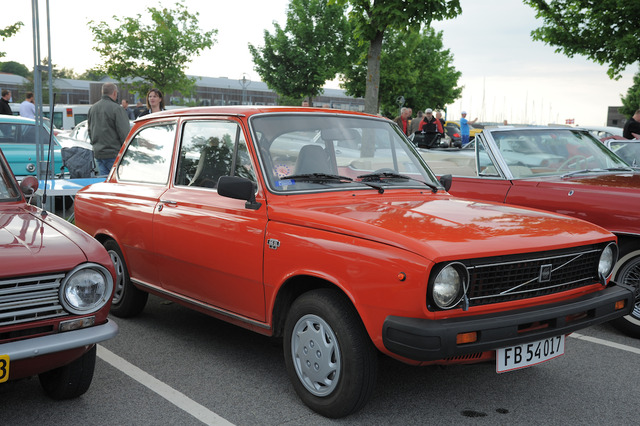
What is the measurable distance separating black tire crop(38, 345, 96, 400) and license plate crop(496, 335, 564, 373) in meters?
2.32

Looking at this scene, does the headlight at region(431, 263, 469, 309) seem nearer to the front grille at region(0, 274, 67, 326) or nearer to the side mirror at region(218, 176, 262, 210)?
the side mirror at region(218, 176, 262, 210)

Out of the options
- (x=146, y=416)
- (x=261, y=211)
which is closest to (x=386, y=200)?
(x=261, y=211)

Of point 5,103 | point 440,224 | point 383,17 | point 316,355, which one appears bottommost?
point 316,355

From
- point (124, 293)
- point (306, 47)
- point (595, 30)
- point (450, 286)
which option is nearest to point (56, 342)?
point (450, 286)

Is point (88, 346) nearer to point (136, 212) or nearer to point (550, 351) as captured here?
point (136, 212)

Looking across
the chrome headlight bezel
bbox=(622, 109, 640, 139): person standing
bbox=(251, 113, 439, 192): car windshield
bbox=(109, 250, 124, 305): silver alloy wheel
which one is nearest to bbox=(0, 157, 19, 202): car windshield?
bbox=(109, 250, 124, 305): silver alloy wheel

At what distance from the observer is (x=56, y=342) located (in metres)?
3.33

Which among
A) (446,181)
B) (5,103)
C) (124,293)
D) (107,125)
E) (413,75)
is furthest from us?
(413,75)

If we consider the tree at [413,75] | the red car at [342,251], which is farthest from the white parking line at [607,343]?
the tree at [413,75]

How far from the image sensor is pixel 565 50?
20.0 m

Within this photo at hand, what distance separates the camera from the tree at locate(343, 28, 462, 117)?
39719 millimetres

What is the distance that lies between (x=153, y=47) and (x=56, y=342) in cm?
3180

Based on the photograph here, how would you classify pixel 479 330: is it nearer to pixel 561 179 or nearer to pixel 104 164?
pixel 561 179

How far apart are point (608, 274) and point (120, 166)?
4.07 metres
